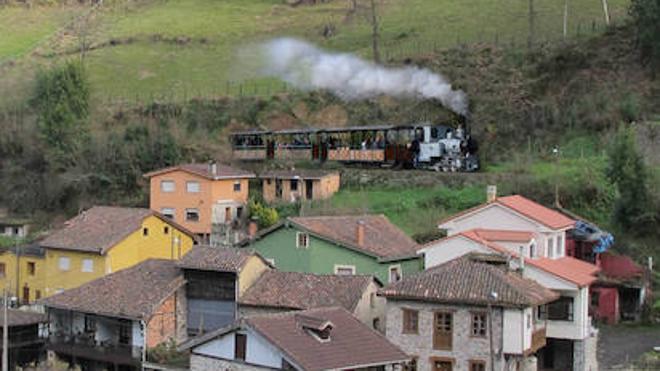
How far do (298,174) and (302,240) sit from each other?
13.5 m

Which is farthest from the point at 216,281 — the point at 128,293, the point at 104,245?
the point at 104,245

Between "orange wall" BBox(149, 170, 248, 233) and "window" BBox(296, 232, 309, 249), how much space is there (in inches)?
515

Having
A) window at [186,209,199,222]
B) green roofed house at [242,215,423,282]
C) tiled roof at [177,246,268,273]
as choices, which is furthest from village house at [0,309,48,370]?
window at [186,209,199,222]

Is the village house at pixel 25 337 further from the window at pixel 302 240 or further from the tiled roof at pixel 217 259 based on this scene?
the window at pixel 302 240

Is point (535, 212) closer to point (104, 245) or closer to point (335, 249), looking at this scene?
point (335, 249)

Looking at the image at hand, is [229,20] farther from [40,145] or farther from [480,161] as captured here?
[480,161]

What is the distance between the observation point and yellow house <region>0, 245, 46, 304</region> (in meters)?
45.7

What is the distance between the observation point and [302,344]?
95.1ft

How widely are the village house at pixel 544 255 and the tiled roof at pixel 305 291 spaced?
10.8ft

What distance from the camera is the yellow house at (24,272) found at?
45.7 m

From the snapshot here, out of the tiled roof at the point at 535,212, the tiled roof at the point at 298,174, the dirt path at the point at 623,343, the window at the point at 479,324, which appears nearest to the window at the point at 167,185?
the tiled roof at the point at 298,174

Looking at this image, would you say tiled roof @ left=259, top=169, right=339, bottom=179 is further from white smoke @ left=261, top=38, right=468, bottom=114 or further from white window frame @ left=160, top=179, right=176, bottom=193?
white smoke @ left=261, top=38, right=468, bottom=114

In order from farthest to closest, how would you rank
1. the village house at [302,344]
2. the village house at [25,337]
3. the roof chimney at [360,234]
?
the roof chimney at [360,234]
the village house at [25,337]
the village house at [302,344]

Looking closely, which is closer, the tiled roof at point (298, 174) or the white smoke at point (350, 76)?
the tiled roof at point (298, 174)
